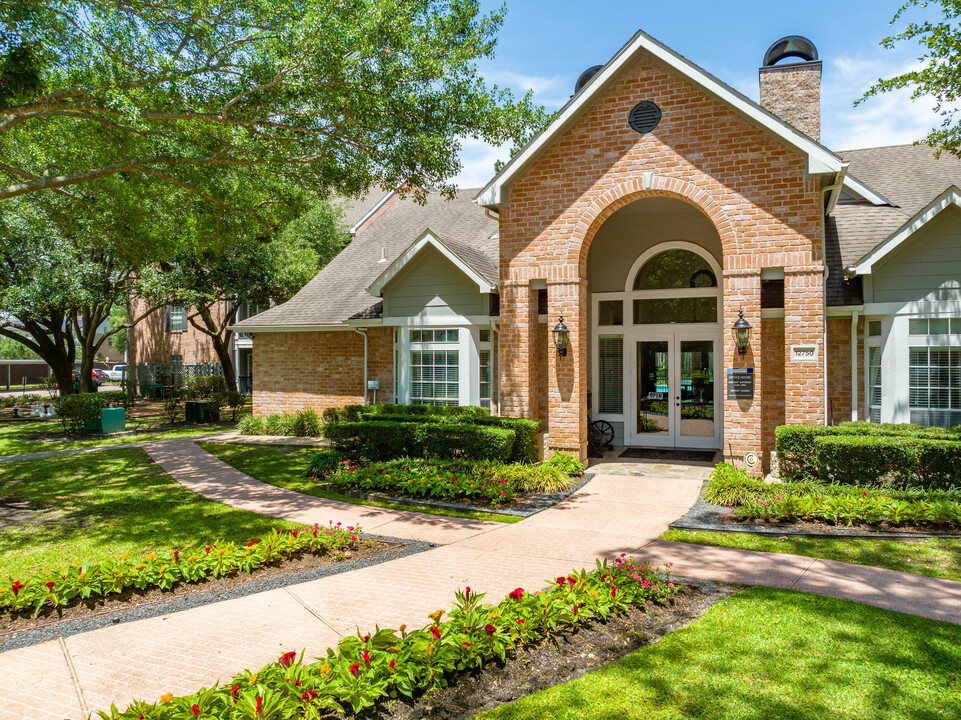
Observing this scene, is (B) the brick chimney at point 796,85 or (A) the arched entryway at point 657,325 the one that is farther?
(B) the brick chimney at point 796,85

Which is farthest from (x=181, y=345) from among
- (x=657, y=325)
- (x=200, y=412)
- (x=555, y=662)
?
(x=555, y=662)

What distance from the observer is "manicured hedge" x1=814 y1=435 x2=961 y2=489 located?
9094 mm

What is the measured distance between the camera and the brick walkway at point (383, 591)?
4414mm

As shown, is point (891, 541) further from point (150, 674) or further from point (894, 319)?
point (150, 674)

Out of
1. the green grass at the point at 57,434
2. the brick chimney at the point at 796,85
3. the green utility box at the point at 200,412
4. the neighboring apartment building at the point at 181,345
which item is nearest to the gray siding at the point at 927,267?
the brick chimney at the point at 796,85

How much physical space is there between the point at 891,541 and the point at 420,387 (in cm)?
1055

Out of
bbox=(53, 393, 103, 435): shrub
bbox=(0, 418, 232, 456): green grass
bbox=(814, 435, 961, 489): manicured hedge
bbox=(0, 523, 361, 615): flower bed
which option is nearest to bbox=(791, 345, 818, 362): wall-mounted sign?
bbox=(814, 435, 961, 489): manicured hedge

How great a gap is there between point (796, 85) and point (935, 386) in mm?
9511

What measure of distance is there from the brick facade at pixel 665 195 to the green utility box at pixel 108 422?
557 inches

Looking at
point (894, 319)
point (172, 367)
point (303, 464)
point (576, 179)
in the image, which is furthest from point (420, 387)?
point (172, 367)

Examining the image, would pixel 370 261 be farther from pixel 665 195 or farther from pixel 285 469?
pixel 665 195

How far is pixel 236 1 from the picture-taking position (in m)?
10.4

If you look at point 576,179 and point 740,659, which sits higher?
point 576,179

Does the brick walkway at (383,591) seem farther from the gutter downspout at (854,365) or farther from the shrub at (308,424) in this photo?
the shrub at (308,424)
